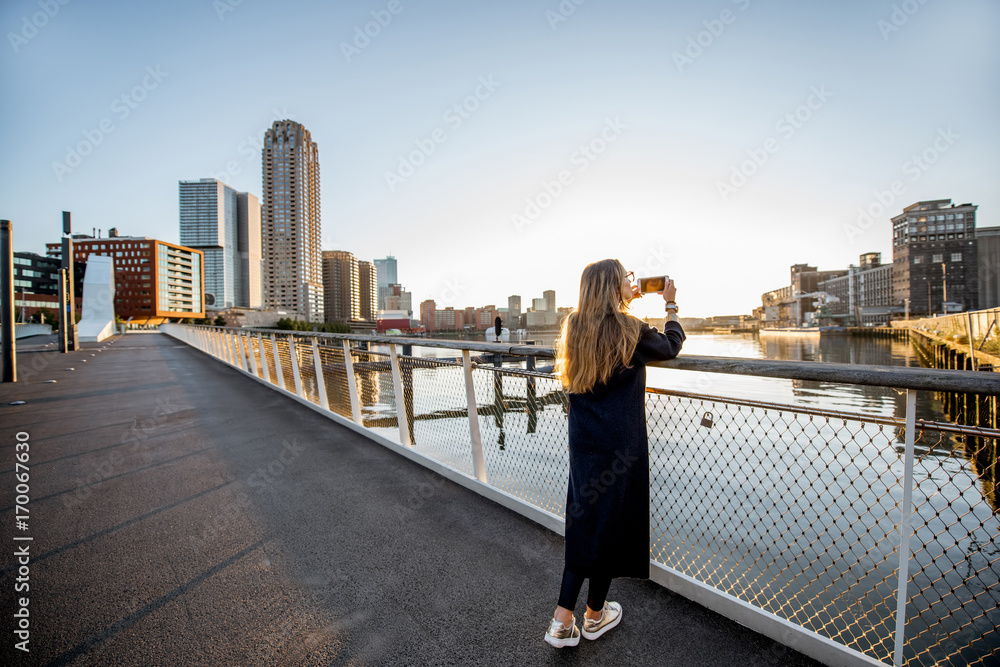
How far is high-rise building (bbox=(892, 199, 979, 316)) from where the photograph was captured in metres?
90.9

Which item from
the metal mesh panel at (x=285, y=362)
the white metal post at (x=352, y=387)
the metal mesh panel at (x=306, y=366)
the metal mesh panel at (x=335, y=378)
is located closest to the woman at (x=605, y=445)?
the white metal post at (x=352, y=387)

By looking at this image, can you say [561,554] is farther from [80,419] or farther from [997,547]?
[997,547]

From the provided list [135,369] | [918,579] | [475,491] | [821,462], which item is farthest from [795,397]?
[135,369]

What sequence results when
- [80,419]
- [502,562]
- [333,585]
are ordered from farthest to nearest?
[80,419] → [502,562] → [333,585]

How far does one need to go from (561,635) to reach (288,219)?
473ft

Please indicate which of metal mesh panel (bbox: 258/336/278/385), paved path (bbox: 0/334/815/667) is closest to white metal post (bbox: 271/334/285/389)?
metal mesh panel (bbox: 258/336/278/385)

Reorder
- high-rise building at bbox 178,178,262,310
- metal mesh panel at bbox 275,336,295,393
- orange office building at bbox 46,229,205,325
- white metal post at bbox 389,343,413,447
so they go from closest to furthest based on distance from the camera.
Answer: white metal post at bbox 389,343,413,447
metal mesh panel at bbox 275,336,295,393
orange office building at bbox 46,229,205,325
high-rise building at bbox 178,178,262,310

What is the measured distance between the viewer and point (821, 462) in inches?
455

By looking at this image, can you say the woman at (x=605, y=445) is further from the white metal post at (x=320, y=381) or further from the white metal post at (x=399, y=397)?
the white metal post at (x=320, y=381)

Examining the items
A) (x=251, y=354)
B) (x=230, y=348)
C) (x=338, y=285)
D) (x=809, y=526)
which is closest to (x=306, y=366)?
(x=251, y=354)

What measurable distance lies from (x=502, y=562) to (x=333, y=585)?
0.89m

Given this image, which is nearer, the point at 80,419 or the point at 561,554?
the point at 561,554

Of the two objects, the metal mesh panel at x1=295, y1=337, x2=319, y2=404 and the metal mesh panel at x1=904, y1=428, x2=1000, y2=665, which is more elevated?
the metal mesh panel at x1=295, y1=337, x2=319, y2=404

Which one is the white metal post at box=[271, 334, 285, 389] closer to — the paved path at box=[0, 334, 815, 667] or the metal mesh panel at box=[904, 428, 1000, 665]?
the paved path at box=[0, 334, 815, 667]
